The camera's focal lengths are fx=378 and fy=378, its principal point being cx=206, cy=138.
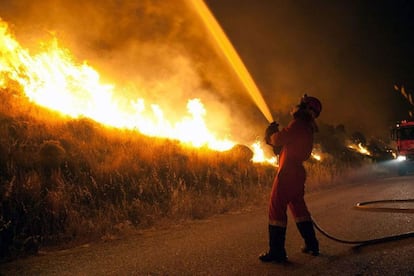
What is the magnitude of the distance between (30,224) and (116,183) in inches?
100

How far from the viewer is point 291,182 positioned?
438cm

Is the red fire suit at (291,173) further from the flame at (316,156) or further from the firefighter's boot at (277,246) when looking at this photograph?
the flame at (316,156)

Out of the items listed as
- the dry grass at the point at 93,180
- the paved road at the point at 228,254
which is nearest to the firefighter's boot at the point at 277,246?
the paved road at the point at 228,254

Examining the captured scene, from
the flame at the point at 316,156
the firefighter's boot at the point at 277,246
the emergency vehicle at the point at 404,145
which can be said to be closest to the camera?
the firefighter's boot at the point at 277,246

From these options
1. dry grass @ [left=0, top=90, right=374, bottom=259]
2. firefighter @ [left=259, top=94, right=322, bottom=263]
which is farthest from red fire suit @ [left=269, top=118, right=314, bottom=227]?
dry grass @ [left=0, top=90, right=374, bottom=259]

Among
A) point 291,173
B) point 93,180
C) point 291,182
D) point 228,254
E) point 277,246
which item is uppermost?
point 93,180

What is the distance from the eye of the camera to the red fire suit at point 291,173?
4.32m

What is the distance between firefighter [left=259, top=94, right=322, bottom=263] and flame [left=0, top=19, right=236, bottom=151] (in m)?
8.97

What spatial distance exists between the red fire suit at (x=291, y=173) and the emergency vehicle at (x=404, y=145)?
1572 cm

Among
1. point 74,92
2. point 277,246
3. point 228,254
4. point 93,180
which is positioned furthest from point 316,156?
point 277,246

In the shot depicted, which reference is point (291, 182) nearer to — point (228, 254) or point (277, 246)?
point (277, 246)

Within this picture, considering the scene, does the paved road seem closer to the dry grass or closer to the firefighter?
the firefighter

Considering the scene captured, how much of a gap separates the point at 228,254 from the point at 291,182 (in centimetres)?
120

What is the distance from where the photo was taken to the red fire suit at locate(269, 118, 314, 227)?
4324 millimetres
